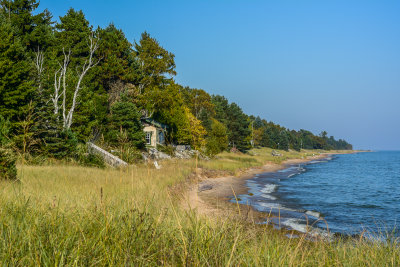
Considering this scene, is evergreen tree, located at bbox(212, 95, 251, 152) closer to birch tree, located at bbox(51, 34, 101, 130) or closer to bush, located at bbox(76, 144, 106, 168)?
birch tree, located at bbox(51, 34, 101, 130)

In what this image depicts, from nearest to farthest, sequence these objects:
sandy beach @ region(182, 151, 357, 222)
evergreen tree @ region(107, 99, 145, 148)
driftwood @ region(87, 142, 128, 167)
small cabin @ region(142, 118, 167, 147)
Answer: sandy beach @ region(182, 151, 357, 222)
driftwood @ region(87, 142, 128, 167)
evergreen tree @ region(107, 99, 145, 148)
small cabin @ region(142, 118, 167, 147)

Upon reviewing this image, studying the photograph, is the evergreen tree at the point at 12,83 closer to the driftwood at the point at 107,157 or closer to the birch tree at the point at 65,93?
the birch tree at the point at 65,93

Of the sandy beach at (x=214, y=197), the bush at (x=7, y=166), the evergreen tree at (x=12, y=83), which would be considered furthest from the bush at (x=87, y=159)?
the bush at (x=7, y=166)

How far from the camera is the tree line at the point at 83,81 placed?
1812 cm

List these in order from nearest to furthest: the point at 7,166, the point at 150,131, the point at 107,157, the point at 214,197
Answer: the point at 7,166 → the point at 214,197 → the point at 107,157 → the point at 150,131

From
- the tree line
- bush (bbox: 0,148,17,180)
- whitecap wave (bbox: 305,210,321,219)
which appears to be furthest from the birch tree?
whitecap wave (bbox: 305,210,321,219)

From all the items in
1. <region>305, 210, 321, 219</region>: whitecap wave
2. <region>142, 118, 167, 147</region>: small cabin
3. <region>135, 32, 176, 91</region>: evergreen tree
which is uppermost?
<region>135, 32, 176, 91</region>: evergreen tree

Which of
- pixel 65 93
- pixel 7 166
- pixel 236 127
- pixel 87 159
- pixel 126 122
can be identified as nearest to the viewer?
pixel 7 166

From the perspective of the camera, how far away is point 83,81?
107 ft

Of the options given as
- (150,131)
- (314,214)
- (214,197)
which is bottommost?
(314,214)

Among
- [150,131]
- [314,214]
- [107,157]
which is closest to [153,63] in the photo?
[150,131]

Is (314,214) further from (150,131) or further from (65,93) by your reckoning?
(150,131)

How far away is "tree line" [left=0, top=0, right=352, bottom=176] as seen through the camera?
59.5ft

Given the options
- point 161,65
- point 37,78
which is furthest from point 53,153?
point 161,65
